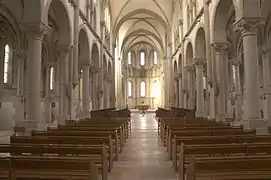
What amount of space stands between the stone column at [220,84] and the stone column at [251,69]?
4.59 meters

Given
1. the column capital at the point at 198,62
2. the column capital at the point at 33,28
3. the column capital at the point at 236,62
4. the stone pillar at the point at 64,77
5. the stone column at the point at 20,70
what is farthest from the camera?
the column capital at the point at 236,62

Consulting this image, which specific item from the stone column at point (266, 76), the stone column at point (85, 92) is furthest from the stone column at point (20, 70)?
the stone column at point (266, 76)

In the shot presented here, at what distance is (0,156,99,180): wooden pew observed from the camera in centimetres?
343

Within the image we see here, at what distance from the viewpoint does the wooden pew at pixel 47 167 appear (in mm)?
3432

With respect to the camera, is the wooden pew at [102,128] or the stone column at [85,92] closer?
the wooden pew at [102,128]

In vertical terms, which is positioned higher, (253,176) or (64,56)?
(64,56)

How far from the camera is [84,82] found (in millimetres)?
23516

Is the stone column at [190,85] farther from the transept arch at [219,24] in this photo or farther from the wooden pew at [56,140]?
the wooden pew at [56,140]

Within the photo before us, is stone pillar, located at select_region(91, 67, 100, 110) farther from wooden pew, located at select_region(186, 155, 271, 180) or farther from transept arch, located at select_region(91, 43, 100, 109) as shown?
wooden pew, located at select_region(186, 155, 271, 180)

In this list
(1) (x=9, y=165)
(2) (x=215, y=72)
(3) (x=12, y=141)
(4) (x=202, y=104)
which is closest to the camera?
(1) (x=9, y=165)

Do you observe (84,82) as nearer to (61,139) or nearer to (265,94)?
(265,94)

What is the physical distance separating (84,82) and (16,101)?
5.54 metres

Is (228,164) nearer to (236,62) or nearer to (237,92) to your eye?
(237,92)

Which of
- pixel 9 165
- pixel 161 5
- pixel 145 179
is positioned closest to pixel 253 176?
pixel 145 179
